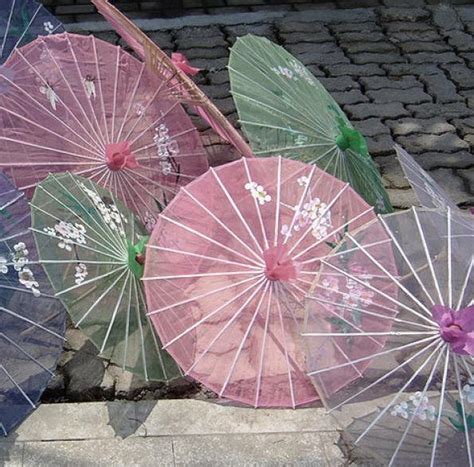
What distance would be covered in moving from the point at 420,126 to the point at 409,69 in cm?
83

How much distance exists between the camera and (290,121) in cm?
337

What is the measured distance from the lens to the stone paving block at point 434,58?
605 centimetres

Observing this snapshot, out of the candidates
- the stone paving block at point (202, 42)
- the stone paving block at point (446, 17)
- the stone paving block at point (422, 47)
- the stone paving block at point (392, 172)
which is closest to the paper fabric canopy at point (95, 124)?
the stone paving block at point (392, 172)

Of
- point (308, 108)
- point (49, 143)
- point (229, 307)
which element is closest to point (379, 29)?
point (308, 108)

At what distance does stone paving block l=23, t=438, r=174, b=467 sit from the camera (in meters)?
2.93

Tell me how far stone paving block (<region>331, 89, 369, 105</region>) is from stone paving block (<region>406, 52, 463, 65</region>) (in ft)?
2.51

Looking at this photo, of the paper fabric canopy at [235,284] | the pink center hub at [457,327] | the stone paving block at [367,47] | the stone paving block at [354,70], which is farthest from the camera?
the stone paving block at [367,47]

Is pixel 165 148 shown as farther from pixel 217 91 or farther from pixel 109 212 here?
pixel 217 91

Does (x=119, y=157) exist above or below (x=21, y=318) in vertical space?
above

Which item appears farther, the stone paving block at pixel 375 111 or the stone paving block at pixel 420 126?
the stone paving block at pixel 375 111

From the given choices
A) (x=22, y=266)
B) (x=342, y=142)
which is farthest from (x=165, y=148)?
(x=22, y=266)

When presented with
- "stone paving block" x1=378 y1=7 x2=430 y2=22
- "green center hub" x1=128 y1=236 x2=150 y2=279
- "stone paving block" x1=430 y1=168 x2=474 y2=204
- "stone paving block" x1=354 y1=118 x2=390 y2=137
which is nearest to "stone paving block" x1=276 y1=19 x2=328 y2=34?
"stone paving block" x1=378 y1=7 x2=430 y2=22

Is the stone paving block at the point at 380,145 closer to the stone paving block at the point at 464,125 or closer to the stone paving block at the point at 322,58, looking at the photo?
the stone paving block at the point at 464,125

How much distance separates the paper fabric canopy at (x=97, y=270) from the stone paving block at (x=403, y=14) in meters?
4.31
